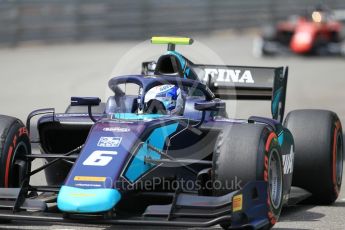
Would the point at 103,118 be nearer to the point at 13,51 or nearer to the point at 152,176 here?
the point at 152,176

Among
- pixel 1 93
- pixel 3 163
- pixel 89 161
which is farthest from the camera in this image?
pixel 1 93

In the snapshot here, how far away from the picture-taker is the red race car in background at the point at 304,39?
26.6 m

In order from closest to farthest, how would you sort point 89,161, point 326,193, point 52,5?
1. point 89,161
2. point 326,193
3. point 52,5

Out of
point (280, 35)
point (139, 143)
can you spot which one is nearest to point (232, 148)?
point (139, 143)

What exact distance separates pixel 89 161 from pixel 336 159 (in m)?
2.99

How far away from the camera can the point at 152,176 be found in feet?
26.2

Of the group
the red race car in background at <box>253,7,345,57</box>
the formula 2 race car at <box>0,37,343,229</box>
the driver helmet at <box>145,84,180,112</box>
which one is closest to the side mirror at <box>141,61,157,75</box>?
the formula 2 race car at <box>0,37,343,229</box>

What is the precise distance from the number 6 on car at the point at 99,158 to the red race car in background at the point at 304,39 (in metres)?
19.5

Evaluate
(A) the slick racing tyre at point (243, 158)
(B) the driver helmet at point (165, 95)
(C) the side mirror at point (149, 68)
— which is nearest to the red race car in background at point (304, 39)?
(C) the side mirror at point (149, 68)

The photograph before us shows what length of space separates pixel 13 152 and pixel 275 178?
2.17 meters

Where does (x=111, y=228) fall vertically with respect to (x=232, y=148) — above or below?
below

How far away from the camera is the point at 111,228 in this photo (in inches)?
309

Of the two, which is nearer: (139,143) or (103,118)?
(139,143)

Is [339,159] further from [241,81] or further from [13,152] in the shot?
[13,152]
